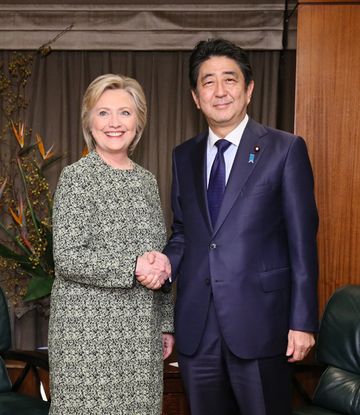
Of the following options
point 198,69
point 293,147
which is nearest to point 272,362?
point 293,147

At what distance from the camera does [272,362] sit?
2184mm

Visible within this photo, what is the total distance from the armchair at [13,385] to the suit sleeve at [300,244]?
3.87 feet

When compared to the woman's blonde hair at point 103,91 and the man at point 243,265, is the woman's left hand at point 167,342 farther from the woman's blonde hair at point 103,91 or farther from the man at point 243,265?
the woman's blonde hair at point 103,91

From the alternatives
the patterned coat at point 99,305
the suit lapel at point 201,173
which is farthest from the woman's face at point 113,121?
the suit lapel at point 201,173

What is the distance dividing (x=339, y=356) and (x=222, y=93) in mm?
1231

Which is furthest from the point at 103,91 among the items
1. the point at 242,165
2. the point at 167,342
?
the point at 167,342

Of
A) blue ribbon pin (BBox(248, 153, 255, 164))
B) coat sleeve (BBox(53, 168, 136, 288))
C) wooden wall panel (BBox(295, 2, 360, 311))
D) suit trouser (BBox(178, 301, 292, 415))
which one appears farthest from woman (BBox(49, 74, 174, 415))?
wooden wall panel (BBox(295, 2, 360, 311))

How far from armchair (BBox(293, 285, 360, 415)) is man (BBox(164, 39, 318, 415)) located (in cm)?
51

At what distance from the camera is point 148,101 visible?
461cm

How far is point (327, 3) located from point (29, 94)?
7.96ft

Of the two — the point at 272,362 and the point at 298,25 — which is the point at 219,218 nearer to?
the point at 272,362

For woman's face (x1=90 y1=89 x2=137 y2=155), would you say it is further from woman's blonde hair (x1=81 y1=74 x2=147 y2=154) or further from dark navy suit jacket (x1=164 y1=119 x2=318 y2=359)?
dark navy suit jacket (x1=164 y1=119 x2=318 y2=359)

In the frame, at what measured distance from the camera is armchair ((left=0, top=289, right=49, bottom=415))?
8.75 feet

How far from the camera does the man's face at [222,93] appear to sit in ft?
7.36
